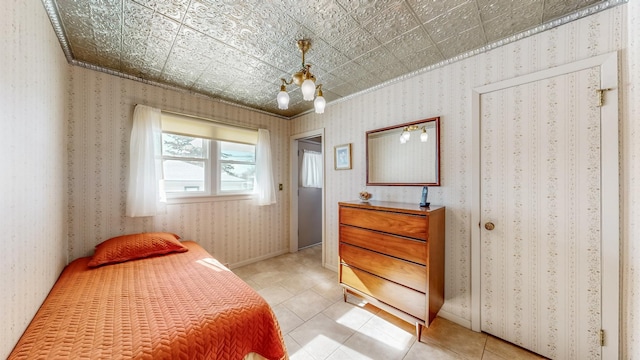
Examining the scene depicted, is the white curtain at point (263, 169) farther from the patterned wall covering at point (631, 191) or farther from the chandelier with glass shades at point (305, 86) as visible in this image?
the patterned wall covering at point (631, 191)

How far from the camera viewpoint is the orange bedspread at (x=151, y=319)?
967 mm

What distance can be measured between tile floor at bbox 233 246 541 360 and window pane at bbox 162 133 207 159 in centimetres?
190

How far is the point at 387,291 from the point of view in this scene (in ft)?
6.33

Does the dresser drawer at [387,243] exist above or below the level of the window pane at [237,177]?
below

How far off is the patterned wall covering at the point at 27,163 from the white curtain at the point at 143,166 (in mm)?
571

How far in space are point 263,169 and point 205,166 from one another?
80 centimetres

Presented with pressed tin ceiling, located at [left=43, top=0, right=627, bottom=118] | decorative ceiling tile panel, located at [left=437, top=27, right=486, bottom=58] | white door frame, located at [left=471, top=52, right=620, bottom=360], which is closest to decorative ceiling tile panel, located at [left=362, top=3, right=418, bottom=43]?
pressed tin ceiling, located at [left=43, top=0, right=627, bottom=118]

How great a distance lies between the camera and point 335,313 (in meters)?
2.09

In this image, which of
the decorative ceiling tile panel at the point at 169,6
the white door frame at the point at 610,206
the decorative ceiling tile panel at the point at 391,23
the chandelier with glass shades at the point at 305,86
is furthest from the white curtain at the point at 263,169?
the white door frame at the point at 610,206

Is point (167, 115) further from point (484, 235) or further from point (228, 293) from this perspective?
point (484, 235)

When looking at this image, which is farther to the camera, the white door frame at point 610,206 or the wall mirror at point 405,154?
the wall mirror at point 405,154

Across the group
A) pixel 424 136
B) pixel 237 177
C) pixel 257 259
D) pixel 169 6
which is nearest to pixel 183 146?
pixel 237 177

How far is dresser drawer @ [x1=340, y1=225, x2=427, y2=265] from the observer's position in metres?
1.73

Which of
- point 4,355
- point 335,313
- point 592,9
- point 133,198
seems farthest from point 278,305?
point 592,9
